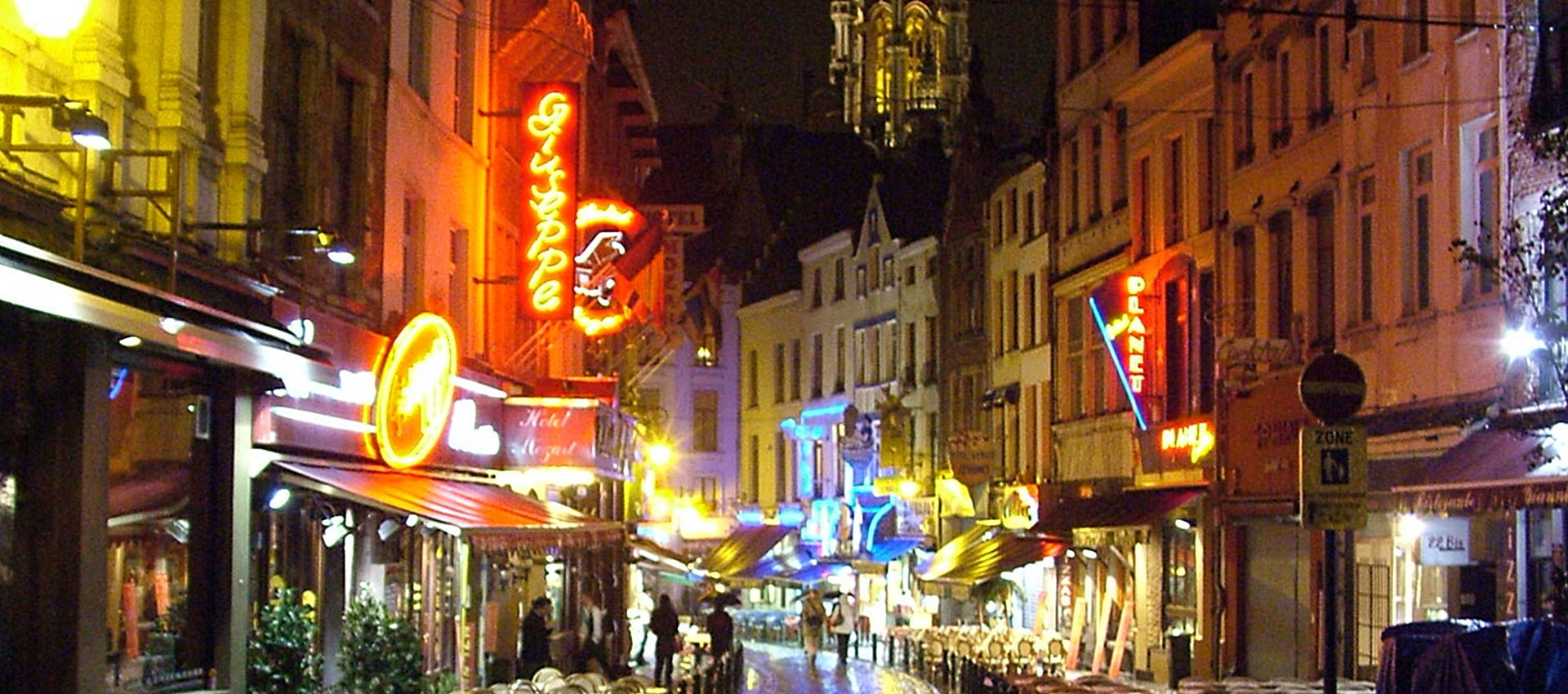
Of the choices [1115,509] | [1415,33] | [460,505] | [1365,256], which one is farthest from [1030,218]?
Result: [460,505]

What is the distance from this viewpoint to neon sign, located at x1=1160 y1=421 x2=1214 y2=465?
3475 centimetres

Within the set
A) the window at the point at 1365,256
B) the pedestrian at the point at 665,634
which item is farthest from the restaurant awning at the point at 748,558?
the window at the point at 1365,256

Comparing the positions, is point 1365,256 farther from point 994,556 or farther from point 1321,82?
point 994,556

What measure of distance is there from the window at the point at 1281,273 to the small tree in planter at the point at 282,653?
737 inches

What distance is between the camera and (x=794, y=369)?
80.6m

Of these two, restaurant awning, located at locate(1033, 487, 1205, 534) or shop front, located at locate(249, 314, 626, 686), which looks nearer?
shop front, located at locate(249, 314, 626, 686)

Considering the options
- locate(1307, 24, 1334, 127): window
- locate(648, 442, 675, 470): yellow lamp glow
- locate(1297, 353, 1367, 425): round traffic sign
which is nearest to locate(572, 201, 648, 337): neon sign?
locate(1307, 24, 1334, 127): window

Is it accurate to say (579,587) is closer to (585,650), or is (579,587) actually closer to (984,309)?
(585,650)

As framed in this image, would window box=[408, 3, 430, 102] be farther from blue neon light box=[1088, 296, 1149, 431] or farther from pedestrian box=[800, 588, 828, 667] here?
pedestrian box=[800, 588, 828, 667]

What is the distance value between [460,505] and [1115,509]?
1890cm

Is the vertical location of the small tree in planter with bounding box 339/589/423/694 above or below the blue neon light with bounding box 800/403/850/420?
below

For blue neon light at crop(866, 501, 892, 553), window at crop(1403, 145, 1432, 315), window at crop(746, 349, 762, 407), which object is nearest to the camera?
window at crop(1403, 145, 1432, 315)

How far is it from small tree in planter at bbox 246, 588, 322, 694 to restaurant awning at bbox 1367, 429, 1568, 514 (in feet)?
38.2

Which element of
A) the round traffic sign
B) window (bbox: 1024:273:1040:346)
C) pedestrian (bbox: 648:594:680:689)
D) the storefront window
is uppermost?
window (bbox: 1024:273:1040:346)
